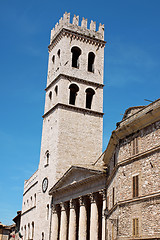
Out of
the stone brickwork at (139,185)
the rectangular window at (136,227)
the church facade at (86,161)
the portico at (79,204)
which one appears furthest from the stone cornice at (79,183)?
the rectangular window at (136,227)

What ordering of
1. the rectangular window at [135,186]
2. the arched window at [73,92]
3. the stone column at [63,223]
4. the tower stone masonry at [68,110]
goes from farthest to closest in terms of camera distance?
the arched window at [73,92] → the tower stone masonry at [68,110] → the stone column at [63,223] → the rectangular window at [135,186]

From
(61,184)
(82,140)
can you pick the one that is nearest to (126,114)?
(61,184)

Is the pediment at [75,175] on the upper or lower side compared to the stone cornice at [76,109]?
lower

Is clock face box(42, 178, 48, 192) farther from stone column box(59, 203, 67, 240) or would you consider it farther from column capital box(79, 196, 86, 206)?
column capital box(79, 196, 86, 206)

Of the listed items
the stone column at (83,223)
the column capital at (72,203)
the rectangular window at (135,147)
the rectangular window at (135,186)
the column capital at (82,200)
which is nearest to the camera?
the rectangular window at (135,186)

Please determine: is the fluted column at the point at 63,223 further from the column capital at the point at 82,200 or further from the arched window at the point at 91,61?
the arched window at the point at 91,61

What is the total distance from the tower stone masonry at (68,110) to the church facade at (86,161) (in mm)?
113

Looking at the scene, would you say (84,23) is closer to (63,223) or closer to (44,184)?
(44,184)

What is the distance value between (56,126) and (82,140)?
3449 mm

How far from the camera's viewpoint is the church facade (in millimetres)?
20328

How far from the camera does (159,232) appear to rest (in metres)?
18.2

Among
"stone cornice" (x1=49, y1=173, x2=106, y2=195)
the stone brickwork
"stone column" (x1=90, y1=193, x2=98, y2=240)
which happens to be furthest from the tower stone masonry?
the stone brickwork

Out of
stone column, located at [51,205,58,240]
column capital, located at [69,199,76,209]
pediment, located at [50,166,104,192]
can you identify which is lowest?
stone column, located at [51,205,58,240]

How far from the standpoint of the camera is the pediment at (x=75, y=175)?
32.4 metres
